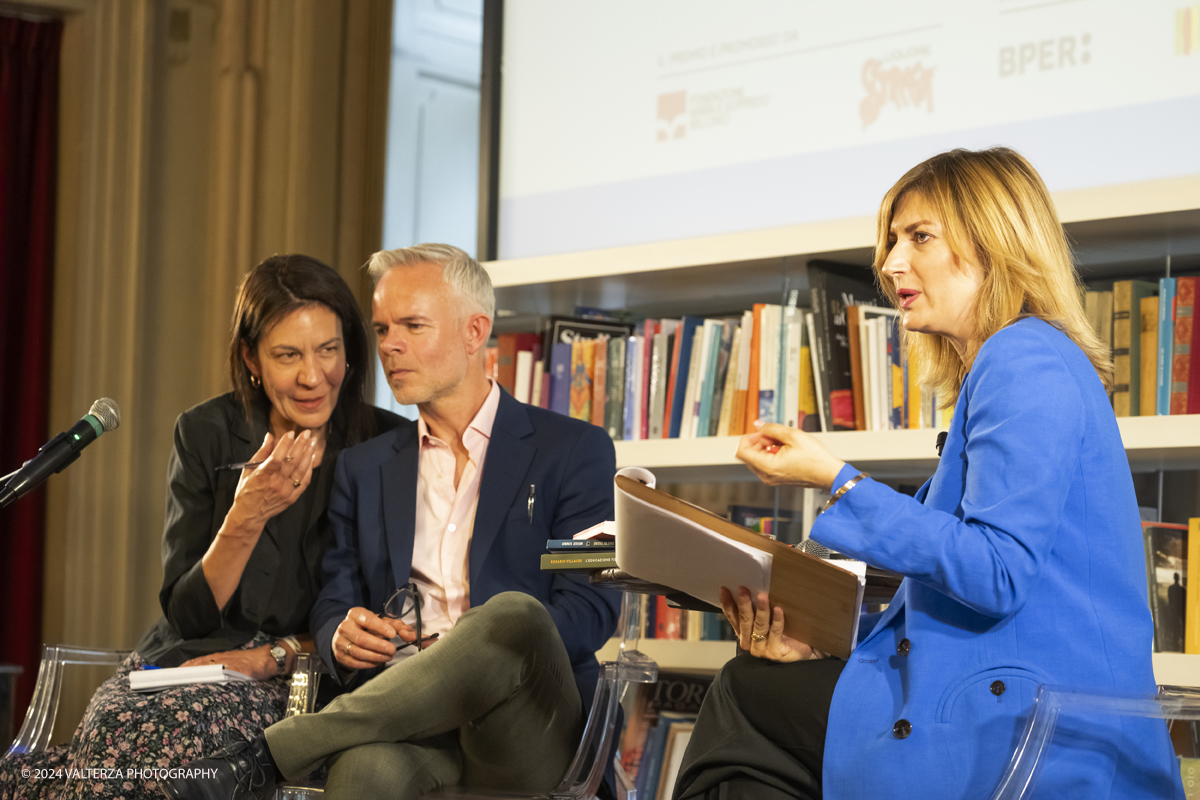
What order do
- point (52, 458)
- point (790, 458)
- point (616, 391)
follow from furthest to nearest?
point (616, 391) → point (52, 458) → point (790, 458)

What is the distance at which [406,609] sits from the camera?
2.17 meters

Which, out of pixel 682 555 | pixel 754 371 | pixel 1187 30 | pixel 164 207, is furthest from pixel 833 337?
pixel 164 207

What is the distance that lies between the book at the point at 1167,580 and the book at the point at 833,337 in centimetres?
67

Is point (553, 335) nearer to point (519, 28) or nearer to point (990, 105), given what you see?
point (519, 28)

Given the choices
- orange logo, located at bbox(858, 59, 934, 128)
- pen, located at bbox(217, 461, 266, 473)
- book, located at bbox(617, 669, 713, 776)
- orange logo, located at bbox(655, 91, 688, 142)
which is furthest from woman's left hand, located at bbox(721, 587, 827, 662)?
orange logo, located at bbox(655, 91, 688, 142)

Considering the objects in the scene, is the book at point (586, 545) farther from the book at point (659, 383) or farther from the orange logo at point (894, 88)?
the orange logo at point (894, 88)

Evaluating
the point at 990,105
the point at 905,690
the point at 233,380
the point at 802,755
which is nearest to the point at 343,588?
the point at 233,380

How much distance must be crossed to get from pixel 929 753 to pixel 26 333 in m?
3.34

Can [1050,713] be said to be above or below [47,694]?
above

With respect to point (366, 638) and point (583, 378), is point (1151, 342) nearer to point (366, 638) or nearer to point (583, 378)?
point (583, 378)

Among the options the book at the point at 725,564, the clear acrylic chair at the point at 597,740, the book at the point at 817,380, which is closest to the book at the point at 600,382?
the book at the point at 817,380

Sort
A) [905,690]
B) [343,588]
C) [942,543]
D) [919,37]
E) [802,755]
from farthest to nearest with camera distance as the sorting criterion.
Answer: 1. [919,37]
2. [343,588]
3. [802,755]
4. [905,690]
5. [942,543]

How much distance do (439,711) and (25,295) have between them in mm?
2696

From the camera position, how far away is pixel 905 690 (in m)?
1.38
